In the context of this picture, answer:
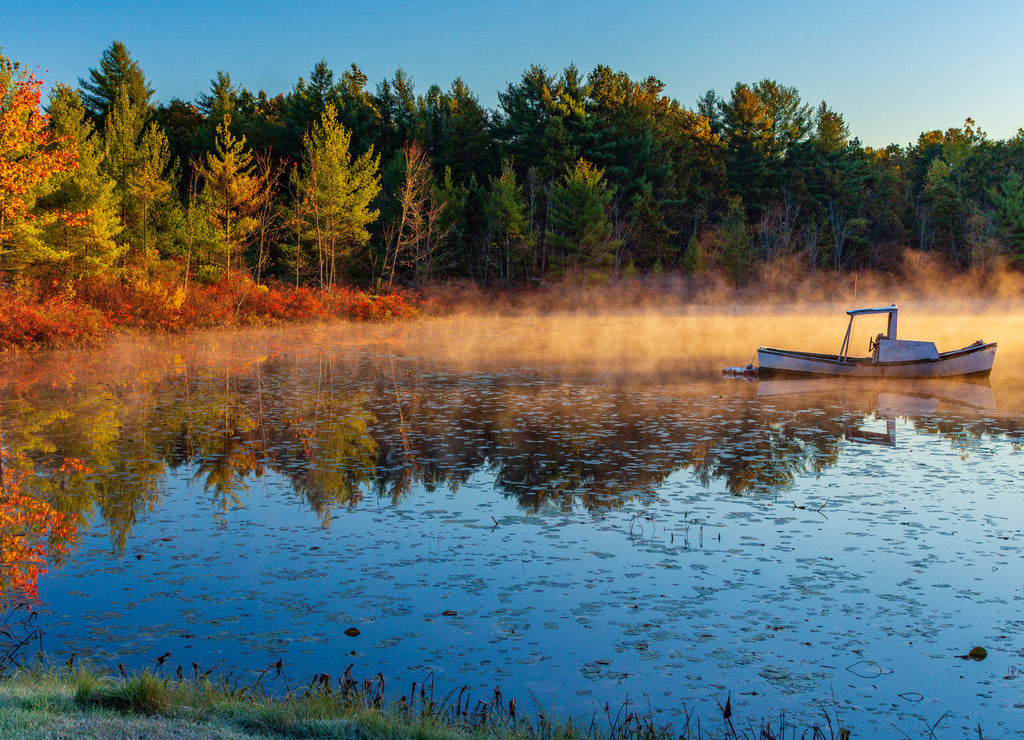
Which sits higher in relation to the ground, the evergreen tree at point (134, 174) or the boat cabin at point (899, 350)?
the evergreen tree at point (134, 174)

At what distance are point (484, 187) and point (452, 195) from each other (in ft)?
19.7

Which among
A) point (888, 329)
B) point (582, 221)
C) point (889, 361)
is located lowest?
point (889, 361)

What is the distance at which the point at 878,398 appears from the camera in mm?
20766

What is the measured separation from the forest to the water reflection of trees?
46.9 feet

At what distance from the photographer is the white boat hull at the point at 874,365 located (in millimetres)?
23688

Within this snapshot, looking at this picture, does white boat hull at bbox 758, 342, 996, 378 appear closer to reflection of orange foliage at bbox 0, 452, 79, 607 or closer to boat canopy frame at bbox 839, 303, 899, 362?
boat canopy frame at bbox 839, 303, 899, 362

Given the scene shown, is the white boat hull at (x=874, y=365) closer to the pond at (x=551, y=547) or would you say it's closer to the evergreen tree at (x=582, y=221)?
the pond at (x=551, y=547)

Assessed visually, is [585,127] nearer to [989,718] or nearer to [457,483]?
[457,483]

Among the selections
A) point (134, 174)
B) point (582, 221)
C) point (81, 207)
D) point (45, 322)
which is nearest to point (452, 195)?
point (582, 221)

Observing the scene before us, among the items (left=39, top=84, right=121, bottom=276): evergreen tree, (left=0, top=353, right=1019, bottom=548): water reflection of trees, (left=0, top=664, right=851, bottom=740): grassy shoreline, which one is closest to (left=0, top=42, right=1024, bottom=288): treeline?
(left=39, top=84, right=121, bottom=276): evergreen tree

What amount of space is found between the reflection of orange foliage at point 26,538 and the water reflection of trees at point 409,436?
344 mm

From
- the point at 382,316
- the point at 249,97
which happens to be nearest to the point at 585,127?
the point at 382,316

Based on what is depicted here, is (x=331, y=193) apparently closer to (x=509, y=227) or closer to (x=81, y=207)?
(x=509, y=227)

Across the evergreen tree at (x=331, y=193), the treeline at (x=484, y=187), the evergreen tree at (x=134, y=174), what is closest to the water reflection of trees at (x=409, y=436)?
the treeline at (x=484, y=187)
